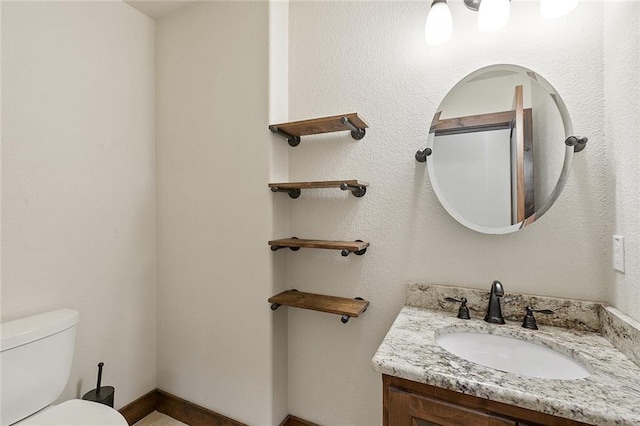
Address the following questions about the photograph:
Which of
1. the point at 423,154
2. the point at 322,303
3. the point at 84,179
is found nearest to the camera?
the point at 423,154

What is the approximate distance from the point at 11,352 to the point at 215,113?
139 cm

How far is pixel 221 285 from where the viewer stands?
1661 mm

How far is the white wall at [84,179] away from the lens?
131 cm

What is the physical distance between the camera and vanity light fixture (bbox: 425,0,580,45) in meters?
1.05

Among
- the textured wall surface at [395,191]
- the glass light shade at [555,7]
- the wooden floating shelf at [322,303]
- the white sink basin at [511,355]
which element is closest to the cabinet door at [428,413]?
the white sink basin at [511,355]

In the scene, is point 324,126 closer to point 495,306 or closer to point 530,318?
point 495,306

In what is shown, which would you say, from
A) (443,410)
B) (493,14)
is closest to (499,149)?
(493,14)

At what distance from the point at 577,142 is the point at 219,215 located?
1683 millimetres

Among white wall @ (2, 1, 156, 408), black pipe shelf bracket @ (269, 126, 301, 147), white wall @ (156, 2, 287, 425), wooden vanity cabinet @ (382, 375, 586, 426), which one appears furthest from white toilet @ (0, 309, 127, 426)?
black pipe shelf bracket @ (269, 126, 301, 147)

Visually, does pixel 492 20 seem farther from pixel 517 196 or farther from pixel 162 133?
pixel 162 133

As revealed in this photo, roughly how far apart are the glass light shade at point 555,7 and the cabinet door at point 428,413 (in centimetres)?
135

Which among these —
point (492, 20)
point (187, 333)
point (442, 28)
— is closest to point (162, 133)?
point (187, 333)

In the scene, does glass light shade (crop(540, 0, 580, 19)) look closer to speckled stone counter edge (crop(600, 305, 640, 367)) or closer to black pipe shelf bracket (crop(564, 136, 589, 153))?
black pipe shelf bracket (crop(564, 136, 589, 153))

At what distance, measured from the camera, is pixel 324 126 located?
1.43 metres
